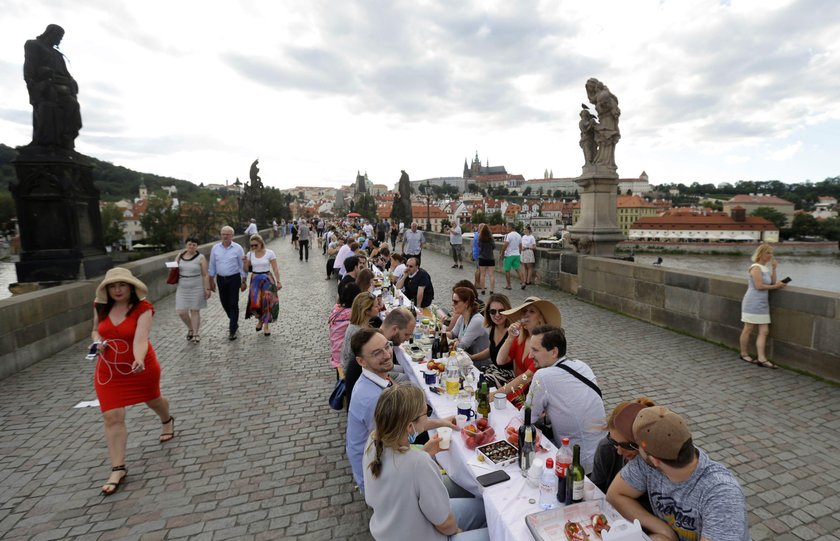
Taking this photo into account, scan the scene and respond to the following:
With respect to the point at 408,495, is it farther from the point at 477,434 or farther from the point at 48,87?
the point at 48,87

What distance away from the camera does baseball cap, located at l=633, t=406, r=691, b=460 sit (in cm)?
178

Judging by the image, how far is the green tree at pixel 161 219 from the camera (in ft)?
190

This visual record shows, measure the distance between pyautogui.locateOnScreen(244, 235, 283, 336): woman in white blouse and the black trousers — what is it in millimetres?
209

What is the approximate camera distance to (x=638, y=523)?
72.0 inches

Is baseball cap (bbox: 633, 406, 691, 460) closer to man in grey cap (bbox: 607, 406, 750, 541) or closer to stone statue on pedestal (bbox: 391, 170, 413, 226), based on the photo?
man in grey cap (bbox: 607, 406, 750, 541)

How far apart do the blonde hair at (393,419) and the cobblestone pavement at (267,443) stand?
3.92 ft

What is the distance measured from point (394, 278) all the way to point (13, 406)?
18.7ft

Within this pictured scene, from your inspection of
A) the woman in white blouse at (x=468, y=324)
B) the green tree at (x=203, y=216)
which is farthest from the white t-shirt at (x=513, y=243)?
the green tree at (x=203, y=216)

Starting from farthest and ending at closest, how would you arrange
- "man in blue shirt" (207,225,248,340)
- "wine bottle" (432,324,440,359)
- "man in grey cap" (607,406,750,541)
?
"man in blue shirt" (207,225,248,340) → "wine bottle" (432,324,440,359) → "man in grey cap" (607,406,750,541)

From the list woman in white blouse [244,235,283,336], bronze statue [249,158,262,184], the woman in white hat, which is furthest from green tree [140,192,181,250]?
the woman in white hat

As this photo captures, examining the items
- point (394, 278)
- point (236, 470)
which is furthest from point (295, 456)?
point (394, 278)

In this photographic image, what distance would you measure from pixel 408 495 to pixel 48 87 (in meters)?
8.99

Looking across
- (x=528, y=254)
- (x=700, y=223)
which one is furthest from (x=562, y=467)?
(x=700, y=223)

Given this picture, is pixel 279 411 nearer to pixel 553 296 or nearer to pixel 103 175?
pixel 553 296
